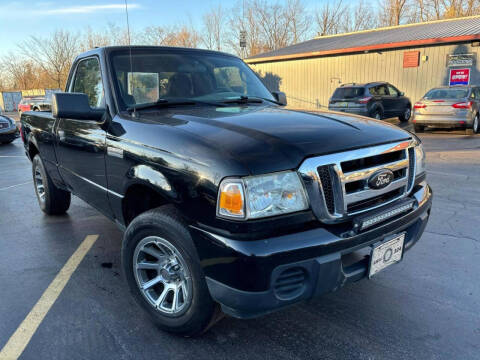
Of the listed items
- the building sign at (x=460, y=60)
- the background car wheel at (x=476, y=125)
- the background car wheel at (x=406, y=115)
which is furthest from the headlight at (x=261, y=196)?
the building sign at (x=460, y=60)

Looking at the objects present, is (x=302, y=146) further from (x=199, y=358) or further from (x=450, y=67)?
(x=450, y=67)

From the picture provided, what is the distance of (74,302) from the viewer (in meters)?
2.93

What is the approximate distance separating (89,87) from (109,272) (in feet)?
5.69

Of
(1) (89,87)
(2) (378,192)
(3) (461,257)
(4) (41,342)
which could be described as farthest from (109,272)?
(3) (461,257)

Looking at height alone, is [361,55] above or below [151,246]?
above

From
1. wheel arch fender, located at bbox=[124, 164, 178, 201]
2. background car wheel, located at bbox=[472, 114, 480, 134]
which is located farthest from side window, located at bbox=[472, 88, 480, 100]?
wheel arch fender, located at bbox=[124, 164, 178, 201]

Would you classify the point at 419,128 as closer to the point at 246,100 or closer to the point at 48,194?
the point at 246,100

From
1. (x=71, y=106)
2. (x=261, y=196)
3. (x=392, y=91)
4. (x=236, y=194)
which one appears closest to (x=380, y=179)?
(x=261, y=196)

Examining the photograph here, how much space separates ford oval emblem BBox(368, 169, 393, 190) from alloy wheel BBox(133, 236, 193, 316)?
1.17 meters

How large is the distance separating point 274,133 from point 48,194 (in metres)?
3.72

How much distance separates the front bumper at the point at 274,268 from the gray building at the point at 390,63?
12423 mm

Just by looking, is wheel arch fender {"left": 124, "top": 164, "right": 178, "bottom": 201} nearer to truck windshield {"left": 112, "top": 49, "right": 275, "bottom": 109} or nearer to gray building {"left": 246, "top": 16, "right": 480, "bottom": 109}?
truck windshield {"left": 112, "top": 49, "right": 275, "bottom": 109}

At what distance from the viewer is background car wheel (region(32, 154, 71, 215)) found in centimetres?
479

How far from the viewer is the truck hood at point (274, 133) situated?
2.00m
